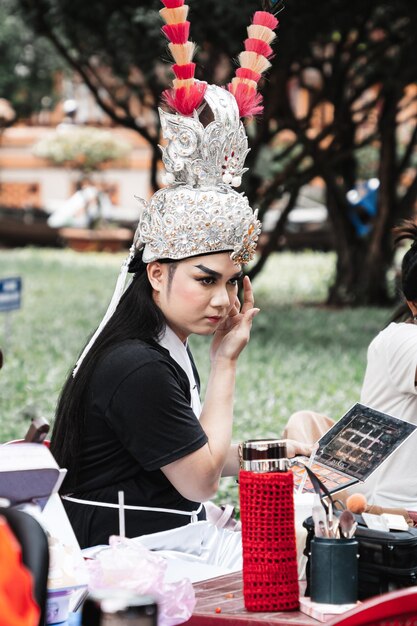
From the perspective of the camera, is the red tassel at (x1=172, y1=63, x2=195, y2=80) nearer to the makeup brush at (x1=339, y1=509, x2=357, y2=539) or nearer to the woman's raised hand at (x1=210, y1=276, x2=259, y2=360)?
the woman's raised hand at (x1=210, y1=276, x2=259, y2=360)

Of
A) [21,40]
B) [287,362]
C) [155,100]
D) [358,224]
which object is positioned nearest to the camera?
[287,362]

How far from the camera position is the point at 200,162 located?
376 centimetres

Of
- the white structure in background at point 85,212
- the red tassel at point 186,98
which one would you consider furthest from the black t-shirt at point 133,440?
the white structure in background at point 85,212

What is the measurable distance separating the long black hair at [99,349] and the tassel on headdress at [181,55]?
54cm

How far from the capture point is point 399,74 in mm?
14227

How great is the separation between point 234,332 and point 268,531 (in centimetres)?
89

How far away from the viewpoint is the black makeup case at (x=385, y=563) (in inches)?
119

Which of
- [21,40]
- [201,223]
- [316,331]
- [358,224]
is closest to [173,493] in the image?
[201,223]

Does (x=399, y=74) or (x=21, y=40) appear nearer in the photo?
(x=399, y=74)

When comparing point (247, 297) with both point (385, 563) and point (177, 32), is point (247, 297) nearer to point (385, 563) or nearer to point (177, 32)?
point (177, 32)

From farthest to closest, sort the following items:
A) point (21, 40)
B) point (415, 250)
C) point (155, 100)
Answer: point (21, 40)
point (155, 100)
point (415, 250)

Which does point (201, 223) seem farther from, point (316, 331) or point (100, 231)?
point (100, 231)

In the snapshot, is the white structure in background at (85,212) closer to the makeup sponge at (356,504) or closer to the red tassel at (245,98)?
the red tassel at (245,98)

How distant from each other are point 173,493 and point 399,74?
11331 mm
